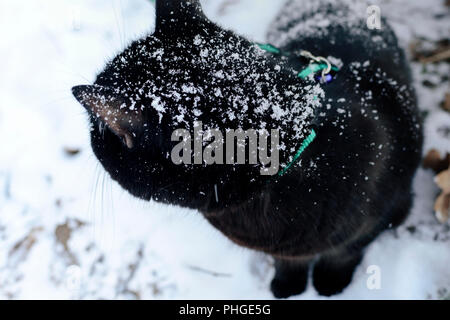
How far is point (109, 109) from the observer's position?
61 centimetres

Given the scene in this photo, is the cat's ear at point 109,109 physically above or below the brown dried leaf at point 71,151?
below

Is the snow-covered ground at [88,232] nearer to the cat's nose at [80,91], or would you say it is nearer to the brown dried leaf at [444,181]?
the brown dried leaf at [444,181]

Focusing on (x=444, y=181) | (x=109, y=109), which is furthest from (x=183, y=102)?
(x=444, y=181)

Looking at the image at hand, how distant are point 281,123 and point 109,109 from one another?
1.10ft

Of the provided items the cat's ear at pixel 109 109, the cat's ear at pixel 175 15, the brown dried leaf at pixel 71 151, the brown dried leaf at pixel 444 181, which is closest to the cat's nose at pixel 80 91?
the cat's ear at pixel 109 109

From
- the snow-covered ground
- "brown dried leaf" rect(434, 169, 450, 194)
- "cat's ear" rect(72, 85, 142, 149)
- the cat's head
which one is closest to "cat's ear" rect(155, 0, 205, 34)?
the cat's head

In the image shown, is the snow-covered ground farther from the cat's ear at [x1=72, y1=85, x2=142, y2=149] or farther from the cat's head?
the cat's ear at [x1=72, y1=85, x2=142, y2=149]

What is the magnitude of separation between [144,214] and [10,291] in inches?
23.6

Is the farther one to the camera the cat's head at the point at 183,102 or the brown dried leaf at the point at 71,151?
the brown dried leaf at the point at 71,151

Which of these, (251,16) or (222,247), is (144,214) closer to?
(222,247)

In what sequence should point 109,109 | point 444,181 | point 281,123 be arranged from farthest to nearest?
point 444,181 < point 281,123 < point 109,109

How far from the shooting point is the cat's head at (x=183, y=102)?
654mm

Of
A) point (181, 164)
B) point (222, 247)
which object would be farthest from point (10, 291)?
point (181, 164)

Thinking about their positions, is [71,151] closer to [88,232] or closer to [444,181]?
[88,232]
